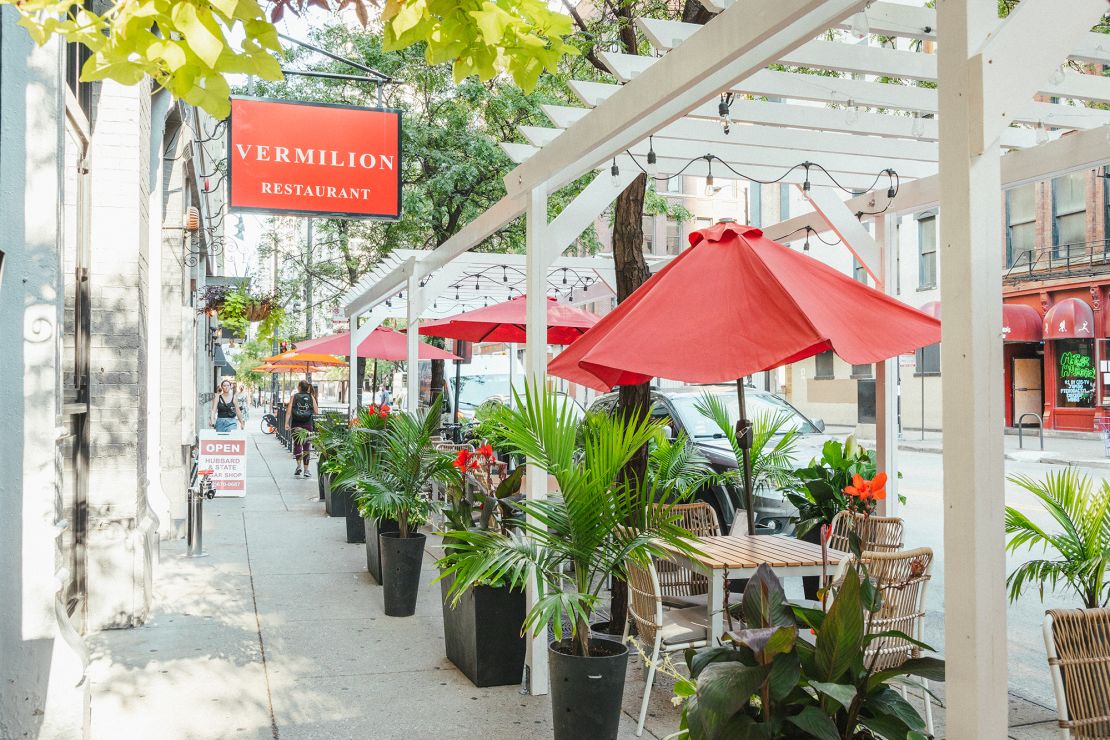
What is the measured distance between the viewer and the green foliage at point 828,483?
7.18m

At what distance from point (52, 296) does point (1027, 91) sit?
3.92 m

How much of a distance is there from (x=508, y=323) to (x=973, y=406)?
8266mm

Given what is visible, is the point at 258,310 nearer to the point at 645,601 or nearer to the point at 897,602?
the point at 645,601

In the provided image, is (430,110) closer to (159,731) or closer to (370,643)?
(370,643)

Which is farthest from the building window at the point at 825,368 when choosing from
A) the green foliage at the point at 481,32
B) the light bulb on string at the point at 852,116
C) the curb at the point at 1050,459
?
the green foliage at the point at 481,32

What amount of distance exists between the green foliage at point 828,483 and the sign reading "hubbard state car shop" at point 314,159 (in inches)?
162

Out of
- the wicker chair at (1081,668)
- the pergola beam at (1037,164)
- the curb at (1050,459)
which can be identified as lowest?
the curb at (1050,459)

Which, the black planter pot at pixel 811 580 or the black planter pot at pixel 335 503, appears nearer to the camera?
the black planter pot at pixel 811 580

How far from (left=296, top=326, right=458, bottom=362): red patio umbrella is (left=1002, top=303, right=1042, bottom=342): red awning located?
57.6 feet

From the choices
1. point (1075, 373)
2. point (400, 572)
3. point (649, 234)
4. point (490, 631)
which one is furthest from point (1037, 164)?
point (649, 234)

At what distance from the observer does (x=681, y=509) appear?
6.29 meters

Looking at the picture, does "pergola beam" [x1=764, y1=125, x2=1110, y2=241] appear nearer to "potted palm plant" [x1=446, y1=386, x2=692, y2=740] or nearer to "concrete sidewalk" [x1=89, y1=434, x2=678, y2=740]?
"potted palm plant" [x1=446, y1=386, x2=692, y2=740]

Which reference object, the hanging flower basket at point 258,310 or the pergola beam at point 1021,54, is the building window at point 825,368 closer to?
the hanging flower basket at point 258,310

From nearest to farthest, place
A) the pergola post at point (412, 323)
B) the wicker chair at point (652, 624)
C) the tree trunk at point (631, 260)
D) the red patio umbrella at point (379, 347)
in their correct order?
the wicker chair at point (652, 624), the tree trunk at point (631, 260), the pergola post at point (412, 323), the red patio umbrella at point (379, 347)
